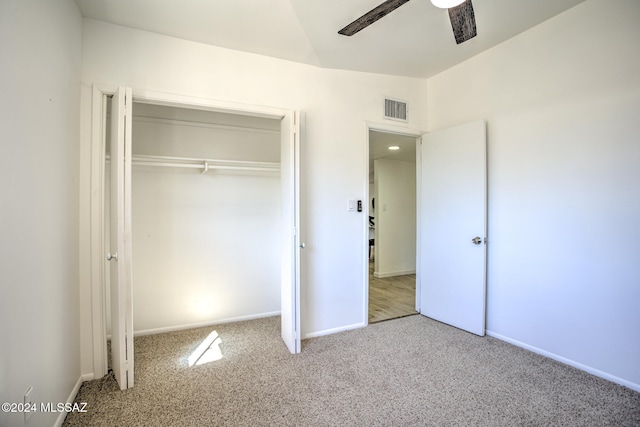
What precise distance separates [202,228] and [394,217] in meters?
3.71

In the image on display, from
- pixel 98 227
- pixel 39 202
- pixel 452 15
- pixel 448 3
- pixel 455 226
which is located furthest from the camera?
pixel 455 226

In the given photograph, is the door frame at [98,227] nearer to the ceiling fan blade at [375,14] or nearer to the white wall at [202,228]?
the white wall at [202,228]

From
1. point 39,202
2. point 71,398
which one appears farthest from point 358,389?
point 39,202

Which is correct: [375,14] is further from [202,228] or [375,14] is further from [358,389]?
[202,228]

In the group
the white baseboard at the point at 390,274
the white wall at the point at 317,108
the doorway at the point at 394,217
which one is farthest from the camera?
the white baseboard at the point at 390,274

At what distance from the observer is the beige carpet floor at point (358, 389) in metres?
1.71

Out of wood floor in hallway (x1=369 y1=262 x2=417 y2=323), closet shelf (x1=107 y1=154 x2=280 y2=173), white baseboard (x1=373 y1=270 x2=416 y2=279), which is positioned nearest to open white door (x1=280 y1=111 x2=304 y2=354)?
closet shelf (x1=107 y1=154 x2=280 y2=173)

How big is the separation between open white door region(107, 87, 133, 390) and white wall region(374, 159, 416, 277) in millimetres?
4294

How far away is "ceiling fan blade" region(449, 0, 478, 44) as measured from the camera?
5.33 ft

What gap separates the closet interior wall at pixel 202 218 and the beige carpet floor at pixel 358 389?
0.52m

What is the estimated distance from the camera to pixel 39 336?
4.72ft

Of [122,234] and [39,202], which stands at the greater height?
[39,202]

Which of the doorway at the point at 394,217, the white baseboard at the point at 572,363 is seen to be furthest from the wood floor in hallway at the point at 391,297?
the white baseboard at the point at 572,363

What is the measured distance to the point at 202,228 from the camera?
317 centimetres
